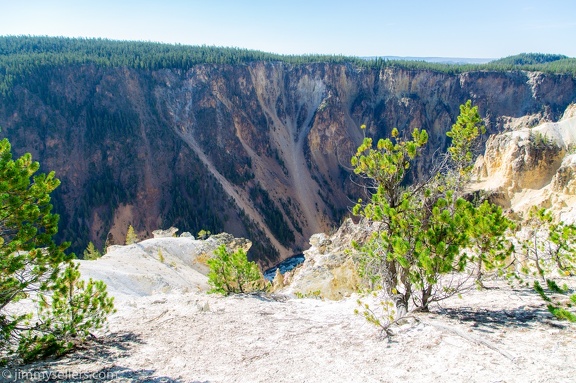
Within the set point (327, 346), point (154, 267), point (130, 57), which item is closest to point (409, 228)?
point (327, 346)

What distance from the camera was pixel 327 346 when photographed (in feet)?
37.3

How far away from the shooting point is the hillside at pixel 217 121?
9244 cm

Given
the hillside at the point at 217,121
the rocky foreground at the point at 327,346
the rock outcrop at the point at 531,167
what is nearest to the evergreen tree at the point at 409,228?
the rocky foreground at the point at 327,346

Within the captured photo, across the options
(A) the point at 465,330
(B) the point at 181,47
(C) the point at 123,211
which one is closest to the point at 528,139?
(A) the point at 465,330

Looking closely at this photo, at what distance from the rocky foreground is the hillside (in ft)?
212

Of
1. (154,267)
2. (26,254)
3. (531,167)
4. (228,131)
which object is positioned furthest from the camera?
(228,131)

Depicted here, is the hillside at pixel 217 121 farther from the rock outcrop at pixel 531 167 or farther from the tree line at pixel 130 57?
the rock outcrop at pixel 531 167

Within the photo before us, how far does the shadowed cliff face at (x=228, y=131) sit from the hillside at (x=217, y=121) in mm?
330

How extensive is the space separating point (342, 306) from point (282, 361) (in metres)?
6.00

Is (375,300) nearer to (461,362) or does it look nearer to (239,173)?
(461,362)

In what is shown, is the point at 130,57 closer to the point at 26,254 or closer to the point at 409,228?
the point at 26,254

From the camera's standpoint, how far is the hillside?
92.4 m

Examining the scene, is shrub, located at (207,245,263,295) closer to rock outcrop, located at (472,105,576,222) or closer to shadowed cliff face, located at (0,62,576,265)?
rock outcrop, located at (472,105,576,222)

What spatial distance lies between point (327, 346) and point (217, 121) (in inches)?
Result: 4096
